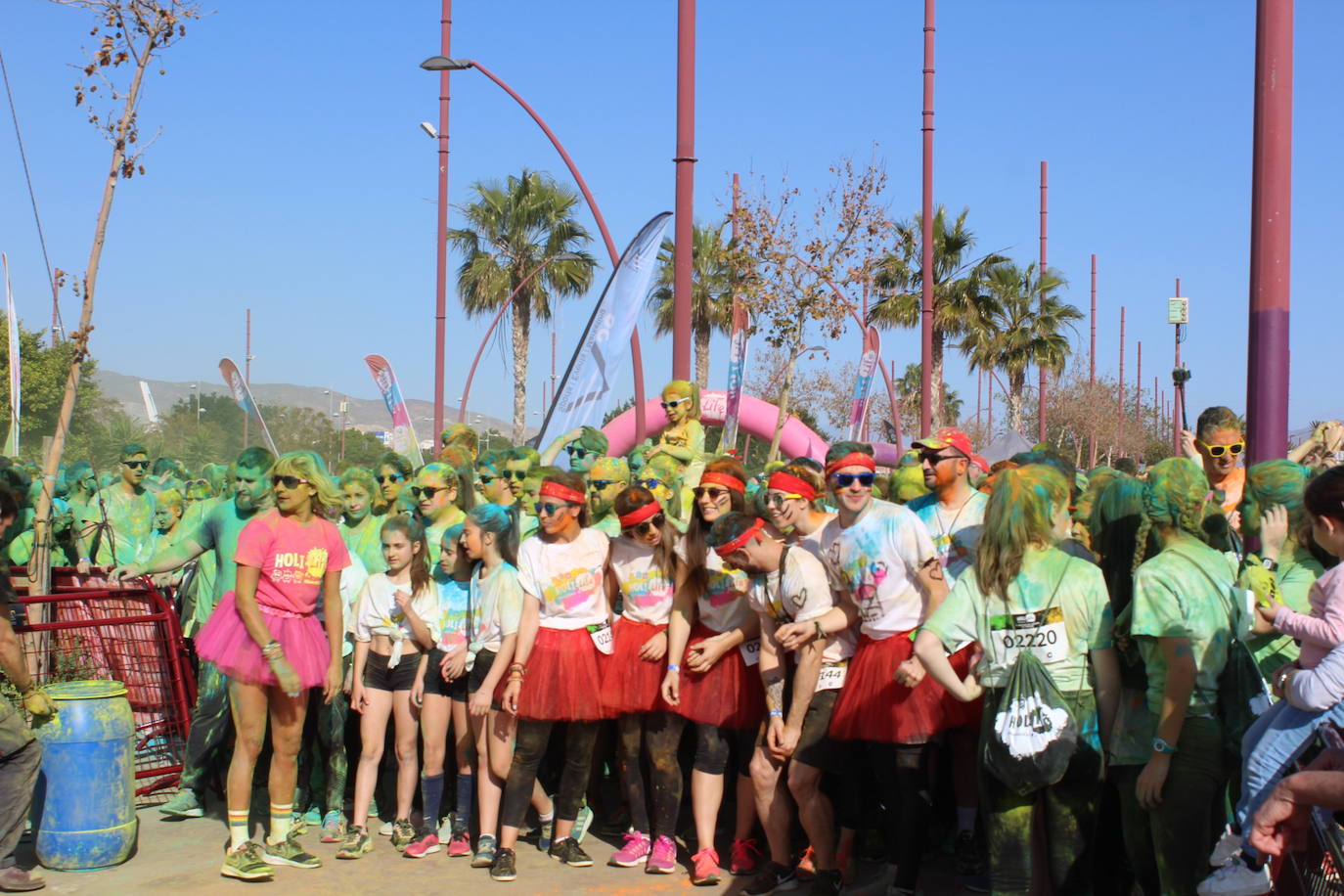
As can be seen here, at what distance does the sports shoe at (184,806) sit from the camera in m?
7.49

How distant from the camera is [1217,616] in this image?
432 centimetres

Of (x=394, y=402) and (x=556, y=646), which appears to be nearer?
(x=556, y=646)

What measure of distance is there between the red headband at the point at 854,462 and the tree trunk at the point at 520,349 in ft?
110

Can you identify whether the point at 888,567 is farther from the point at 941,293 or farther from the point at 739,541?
the point at 941,293

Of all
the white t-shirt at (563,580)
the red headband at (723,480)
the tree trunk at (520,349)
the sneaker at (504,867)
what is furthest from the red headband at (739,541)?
the tree trunk at (520,349)

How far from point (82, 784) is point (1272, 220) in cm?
637

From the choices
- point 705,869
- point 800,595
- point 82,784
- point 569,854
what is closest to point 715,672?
point 800,595

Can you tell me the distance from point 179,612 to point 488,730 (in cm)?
377

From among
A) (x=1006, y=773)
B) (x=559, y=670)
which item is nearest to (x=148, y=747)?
(x=559, y=670)

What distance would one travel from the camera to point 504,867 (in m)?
6.43

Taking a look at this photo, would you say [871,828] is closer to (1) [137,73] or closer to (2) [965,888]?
(2) [965,888]

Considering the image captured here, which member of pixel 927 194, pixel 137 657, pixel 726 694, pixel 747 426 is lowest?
pixel 137 657

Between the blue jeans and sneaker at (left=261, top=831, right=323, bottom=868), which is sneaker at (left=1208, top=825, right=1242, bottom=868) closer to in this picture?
the blue jeans

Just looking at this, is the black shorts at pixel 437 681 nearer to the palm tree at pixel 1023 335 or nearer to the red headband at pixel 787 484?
the red headband at pixel 787 484
